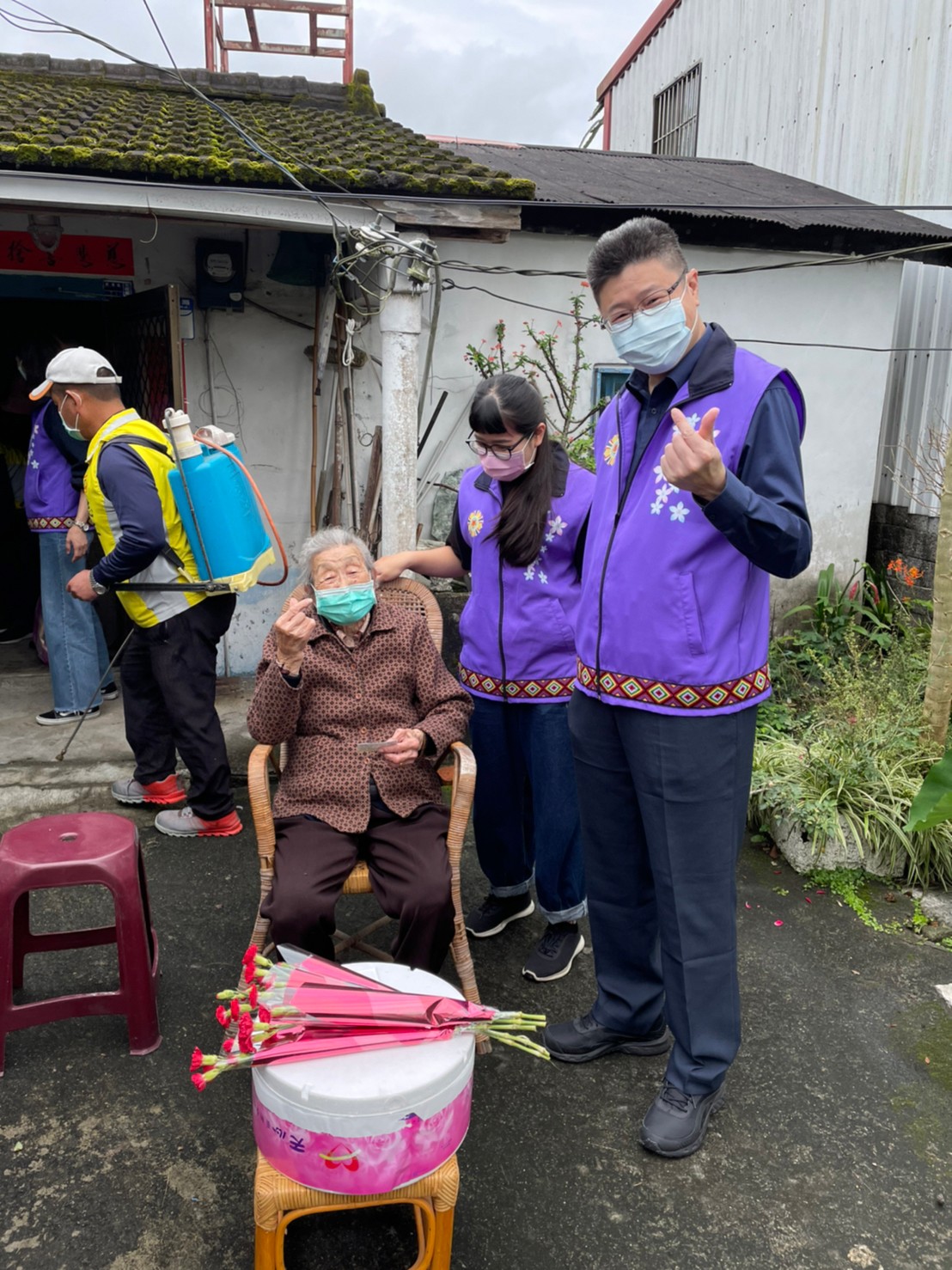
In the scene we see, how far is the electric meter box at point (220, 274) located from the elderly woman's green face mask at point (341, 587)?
3.67 m

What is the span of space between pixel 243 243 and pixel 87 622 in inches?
99.2

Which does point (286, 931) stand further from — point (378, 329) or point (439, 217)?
point (378, 329)

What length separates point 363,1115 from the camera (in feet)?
6.06

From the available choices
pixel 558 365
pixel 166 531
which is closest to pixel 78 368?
pixel 166 531

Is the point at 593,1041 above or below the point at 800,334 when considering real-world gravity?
below

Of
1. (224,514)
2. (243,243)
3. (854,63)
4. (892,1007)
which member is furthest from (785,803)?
(854,63)

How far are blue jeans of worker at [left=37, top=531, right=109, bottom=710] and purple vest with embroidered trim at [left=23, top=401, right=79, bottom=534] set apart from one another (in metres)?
0.13

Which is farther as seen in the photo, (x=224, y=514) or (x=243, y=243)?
(x=243, y=243)

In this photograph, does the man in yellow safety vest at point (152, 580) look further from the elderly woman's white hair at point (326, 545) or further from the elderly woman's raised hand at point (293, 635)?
the elderly woman's raised hand at point (293, 635)

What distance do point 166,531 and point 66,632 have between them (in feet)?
6.08

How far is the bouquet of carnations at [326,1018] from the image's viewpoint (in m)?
1.94

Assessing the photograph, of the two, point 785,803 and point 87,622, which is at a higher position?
point 87,622

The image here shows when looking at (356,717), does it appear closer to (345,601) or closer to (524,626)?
(345,601)

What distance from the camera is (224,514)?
3.98m
